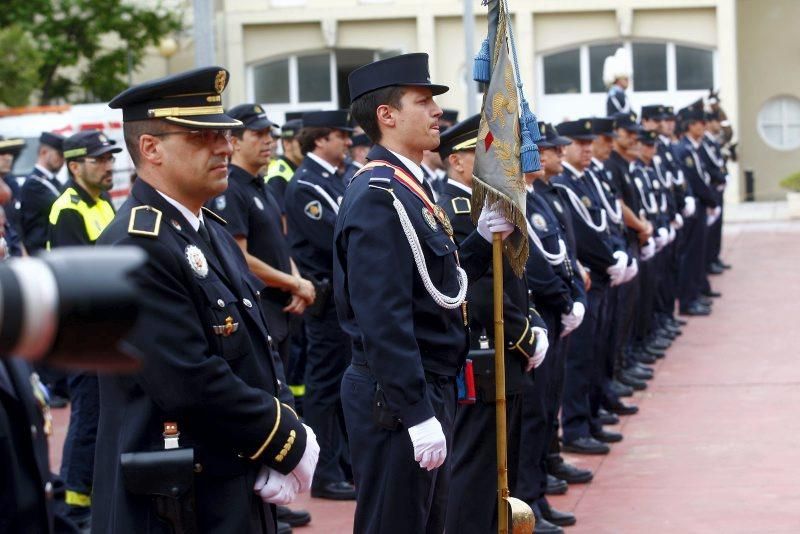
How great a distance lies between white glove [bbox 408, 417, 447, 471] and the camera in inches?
174

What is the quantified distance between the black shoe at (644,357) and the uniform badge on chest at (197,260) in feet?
27.0

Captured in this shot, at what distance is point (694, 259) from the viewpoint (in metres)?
14.9

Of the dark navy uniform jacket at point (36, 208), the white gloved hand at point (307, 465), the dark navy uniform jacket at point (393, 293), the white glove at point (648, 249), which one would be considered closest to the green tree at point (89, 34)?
the dark navy uniform jacket at point (36, 208)

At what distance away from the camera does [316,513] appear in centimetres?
726

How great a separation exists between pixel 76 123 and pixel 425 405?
15669 mm

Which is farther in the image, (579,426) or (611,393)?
(611,393)

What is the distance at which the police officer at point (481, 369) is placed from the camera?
5.66 meters

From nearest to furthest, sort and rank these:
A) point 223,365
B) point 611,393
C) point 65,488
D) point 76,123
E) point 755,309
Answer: point 223,365 → point 65,488 → point 611,393 → point 755,309 → point 76,123

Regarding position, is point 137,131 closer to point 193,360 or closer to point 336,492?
point 193,360

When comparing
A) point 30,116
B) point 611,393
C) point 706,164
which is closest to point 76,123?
point 30,116

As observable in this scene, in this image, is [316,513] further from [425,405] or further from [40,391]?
[40,391]

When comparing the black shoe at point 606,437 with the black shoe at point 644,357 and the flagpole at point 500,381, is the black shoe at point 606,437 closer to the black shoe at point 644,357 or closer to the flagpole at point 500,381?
the black shoe at point 644,357

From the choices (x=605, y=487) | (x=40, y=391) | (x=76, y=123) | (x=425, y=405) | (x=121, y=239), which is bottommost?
(x=605, y=487)

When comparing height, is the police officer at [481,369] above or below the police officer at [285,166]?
below
